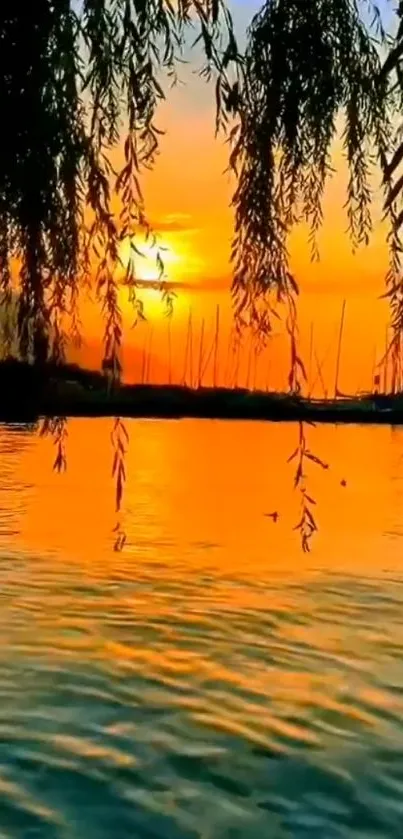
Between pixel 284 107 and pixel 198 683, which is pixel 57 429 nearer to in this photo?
pixel 284 107

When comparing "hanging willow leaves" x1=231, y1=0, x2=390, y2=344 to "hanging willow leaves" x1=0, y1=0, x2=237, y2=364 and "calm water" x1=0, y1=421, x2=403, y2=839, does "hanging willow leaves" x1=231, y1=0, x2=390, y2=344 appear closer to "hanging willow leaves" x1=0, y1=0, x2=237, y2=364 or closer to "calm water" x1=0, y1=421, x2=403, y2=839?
"hanging willow leaves" x1=0, y1=0, x2=237, y2=364

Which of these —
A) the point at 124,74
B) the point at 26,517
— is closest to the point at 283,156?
the point at 124,74

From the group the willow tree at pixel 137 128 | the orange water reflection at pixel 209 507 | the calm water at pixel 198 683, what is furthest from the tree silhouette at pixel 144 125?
the orange water reflection at pixel 209 507

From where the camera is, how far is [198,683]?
7.89 metres

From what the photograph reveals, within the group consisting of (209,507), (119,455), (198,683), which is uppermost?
(119,455)

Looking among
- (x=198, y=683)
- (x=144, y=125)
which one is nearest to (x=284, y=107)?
(x=144, y=125)

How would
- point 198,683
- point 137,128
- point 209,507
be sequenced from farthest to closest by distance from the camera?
point 209,507
point 198,683
point 137,128

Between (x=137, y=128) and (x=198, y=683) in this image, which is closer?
(x=137, y=128)

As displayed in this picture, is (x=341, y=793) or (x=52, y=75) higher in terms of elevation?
(x=52, y=75)

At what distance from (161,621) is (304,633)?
4.65ft

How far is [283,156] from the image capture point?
5.09ft

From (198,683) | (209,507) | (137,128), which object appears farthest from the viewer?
(209,507)

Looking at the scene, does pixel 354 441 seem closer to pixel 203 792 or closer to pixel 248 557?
pixel 248 557

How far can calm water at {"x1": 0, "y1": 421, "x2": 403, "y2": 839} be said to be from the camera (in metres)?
5.50
